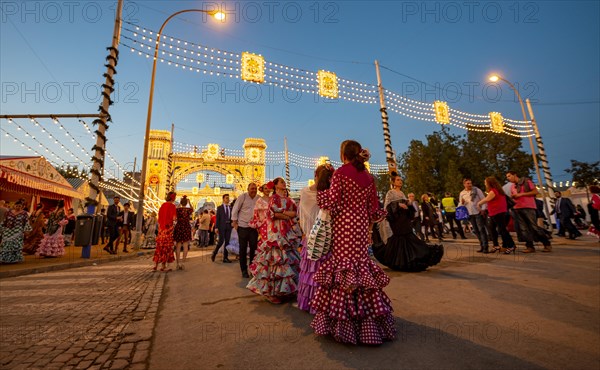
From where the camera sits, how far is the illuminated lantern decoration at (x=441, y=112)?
54.5ft

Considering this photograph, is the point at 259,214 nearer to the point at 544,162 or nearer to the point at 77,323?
the point at 77,323

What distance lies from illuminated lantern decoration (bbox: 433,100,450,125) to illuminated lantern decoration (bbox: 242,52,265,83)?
32.5ft

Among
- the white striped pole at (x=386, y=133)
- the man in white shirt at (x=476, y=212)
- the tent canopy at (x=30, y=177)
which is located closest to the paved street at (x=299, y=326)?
the man in white shirt at (x=476, y=212)

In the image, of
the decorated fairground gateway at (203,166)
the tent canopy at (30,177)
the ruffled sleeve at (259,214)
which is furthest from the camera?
the decorated fairground gateway at (203,166)

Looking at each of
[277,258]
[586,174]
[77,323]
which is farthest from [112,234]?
[586,174]

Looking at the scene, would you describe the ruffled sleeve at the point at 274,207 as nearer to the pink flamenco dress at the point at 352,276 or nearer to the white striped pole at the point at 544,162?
the pink flamenco dress at the point at 352,276

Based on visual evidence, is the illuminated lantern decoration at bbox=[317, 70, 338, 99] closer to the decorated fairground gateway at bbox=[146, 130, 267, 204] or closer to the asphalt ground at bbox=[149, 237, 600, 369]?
the asphalt ground at bbox=[149, 237, 600, 369]

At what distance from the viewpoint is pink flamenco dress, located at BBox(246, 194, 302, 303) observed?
13.6ft

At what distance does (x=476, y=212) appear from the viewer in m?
7.82

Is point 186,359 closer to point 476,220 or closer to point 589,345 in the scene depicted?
point 589,345

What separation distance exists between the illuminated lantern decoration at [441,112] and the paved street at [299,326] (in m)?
12.9

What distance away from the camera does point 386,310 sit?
2.64 m

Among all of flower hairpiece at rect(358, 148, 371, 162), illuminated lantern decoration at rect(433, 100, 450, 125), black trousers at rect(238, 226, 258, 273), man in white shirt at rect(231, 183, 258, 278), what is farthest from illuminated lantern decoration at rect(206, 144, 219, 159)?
flower hairpiece at rect(358, 148, 371, 162)

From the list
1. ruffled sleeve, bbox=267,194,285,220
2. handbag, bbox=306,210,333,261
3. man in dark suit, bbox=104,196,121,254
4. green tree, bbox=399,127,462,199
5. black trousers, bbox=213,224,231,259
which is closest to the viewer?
handbag, bbox=306,210,333,261
